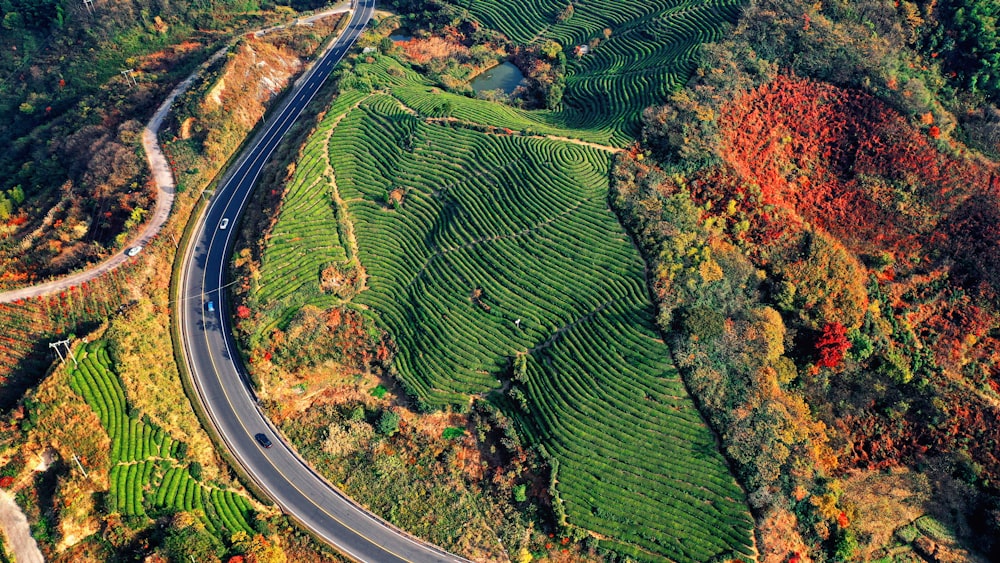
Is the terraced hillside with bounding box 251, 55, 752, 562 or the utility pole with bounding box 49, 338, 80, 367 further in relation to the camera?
the utility pole with bounding box 49, 338, 80, 367

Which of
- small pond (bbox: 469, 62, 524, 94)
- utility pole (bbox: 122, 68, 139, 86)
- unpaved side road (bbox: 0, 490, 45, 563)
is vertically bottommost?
unpaved side road (bbox: 0, 490, 45, 563)

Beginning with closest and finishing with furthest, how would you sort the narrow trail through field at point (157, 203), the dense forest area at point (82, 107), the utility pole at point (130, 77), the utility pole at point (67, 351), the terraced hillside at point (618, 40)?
1. the utility pole at point (67, 351)
2. the narrow trail through field at point (157, 203)
3. the dense forest area at point (82, 107)
4. the terraced hillside at point (618, 40)
5. the utility pole at point (130, 77)

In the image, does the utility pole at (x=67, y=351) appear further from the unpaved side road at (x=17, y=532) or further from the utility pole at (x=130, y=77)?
the utility pole at (x=130, y=77)

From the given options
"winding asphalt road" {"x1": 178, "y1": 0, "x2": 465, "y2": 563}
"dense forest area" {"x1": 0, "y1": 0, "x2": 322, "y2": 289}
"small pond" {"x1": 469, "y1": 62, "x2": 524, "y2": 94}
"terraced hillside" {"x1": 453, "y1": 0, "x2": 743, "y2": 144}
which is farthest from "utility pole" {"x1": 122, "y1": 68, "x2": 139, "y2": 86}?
"terraced hillside" {"x1": 453, "y1": 0, "x2": 743, "y2": 144}

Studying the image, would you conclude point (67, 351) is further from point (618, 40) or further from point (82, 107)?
point (618, 40)

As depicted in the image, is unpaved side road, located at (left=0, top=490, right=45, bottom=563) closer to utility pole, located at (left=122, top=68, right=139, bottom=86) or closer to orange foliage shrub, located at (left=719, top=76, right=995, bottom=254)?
utility pole, located at (left=122, top=68, right=139, bottom=86)

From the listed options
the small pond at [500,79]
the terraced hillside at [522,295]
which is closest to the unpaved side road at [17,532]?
the terraced hillside at [522,295]

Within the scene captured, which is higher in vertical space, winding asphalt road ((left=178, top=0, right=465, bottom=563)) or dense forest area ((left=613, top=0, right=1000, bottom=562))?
dense forest area ((left=613, top=0, right=1000, bottom=562))
